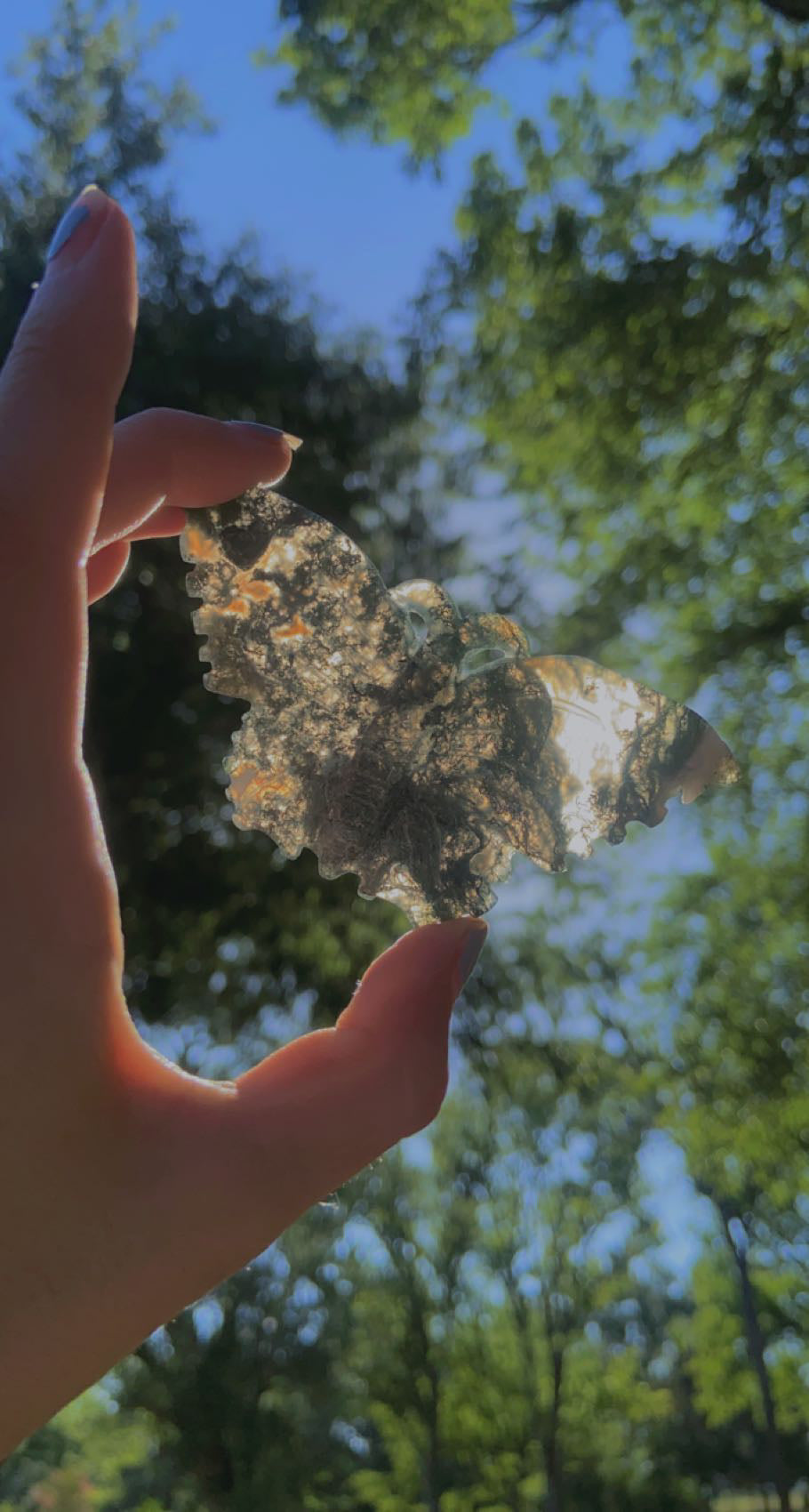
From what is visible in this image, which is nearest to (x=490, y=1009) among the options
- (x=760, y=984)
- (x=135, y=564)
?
(x=760, y=984)

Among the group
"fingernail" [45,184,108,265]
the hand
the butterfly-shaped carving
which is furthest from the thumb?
"fingernail" [45,184,108,265]

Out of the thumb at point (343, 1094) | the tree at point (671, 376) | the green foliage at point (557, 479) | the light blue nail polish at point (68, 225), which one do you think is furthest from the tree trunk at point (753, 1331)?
the light blue nail polish at point (68, 225)

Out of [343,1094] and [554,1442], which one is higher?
[554,1442]

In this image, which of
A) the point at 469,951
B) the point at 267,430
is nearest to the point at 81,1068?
the point at 469,951

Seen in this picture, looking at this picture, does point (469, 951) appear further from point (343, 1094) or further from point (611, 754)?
point (611, 754)

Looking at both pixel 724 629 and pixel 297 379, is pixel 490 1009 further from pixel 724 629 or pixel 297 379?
pixel 297 379

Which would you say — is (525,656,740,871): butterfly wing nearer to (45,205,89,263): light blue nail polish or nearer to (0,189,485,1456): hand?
(0,189,485,1456): hand

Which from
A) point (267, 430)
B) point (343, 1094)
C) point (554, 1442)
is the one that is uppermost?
point (554, 1442)
